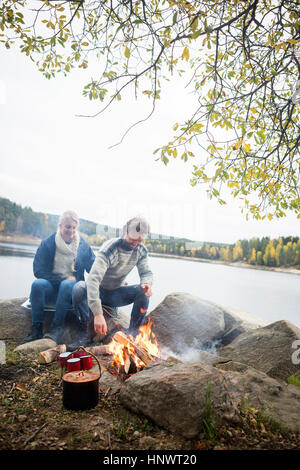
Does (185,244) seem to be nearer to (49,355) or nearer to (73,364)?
(49,355)

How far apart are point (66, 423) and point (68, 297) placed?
6.88 ft

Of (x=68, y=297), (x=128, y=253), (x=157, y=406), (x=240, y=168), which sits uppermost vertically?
(x=240, y=168)

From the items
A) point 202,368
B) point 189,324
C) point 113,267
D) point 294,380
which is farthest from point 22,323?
point 294,380

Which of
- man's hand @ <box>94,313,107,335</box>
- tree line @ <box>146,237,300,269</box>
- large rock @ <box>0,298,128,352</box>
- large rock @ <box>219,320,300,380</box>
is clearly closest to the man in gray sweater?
man's hand @ <box>94,313,107,335</box>

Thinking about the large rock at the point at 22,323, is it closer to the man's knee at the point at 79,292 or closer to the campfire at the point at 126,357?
the man's knee at the point at 79,292

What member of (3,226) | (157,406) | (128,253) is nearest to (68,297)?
(128,253)

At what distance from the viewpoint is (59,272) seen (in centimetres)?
456

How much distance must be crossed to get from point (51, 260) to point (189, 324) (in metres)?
2.41

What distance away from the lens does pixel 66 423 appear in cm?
234

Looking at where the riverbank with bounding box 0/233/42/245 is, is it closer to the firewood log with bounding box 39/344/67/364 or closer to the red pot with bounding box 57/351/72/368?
the firewood log with bounding box 39/344/67/364

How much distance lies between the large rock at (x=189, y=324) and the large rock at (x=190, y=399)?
187 cm

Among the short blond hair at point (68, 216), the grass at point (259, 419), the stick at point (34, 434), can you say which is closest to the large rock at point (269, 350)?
the grass at point (259, 419)

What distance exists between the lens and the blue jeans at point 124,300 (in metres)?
4.22
